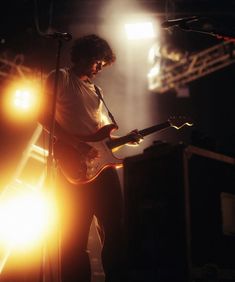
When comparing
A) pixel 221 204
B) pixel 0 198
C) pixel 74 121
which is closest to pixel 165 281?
pixel 221 204

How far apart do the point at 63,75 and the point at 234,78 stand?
18.9 feet

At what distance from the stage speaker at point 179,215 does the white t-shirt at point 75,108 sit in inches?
15.4

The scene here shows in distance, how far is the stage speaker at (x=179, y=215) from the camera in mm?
2479

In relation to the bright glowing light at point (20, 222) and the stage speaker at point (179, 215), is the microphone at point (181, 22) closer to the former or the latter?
the stage speaker at point (179, 215)

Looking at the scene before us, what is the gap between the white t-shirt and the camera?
2.91m

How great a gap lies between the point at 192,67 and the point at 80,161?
556 centimetres

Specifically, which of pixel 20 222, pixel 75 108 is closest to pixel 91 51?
pixel 75 108

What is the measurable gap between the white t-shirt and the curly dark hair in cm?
18

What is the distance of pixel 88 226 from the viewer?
277 cm

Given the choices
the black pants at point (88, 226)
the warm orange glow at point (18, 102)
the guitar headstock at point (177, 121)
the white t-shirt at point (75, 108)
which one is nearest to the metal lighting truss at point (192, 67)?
the warm orange glow at point (18, 102)

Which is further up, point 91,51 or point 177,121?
point 91,51

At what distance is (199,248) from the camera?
2.55 meters

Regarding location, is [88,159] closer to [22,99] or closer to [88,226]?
[88,226]

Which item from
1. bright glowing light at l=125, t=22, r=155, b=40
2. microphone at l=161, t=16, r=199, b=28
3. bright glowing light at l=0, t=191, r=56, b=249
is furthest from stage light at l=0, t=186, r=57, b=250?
bright glowing light at l=125, t=22, r=155, b=40
